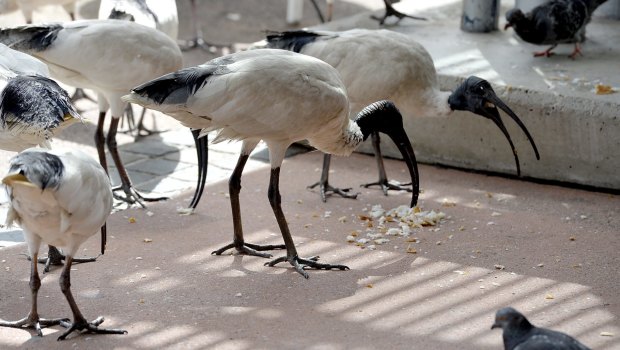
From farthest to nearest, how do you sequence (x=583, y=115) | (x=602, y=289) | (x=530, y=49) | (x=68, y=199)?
(x=530, y=49) < (x=583, y=115) < (x=602, y=289) < (x=68, y=199)

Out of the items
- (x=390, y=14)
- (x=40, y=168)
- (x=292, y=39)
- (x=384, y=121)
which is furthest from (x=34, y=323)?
(x=390, y=14)

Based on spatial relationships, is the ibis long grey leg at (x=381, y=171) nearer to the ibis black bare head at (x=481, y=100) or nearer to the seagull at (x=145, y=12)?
the ibis black bare head at (x=481, y=100)

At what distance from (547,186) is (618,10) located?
3.67m

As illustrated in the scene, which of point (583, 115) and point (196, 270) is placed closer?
point (196, 270)

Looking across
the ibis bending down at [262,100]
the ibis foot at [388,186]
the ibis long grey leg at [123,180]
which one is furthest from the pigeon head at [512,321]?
the ibis long grey leg at [123,180]

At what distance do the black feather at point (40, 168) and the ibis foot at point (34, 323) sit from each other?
97 centimetres

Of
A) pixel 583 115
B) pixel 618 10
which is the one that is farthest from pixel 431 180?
pixel 618 10

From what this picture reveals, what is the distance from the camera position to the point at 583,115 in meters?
8.44

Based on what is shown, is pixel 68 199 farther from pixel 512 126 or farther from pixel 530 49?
pixel 530 49

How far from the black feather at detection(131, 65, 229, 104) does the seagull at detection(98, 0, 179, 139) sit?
2437 mm

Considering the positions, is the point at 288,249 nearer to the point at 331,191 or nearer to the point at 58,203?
the point at 331,191

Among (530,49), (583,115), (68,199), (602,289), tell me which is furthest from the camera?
(530,49)

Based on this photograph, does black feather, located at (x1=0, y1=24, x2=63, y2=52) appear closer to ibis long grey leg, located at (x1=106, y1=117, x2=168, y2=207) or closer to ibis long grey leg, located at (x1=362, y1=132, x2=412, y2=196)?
ibis long grey leg, located at (x1=106, y1=117, x2=168, y2=207)

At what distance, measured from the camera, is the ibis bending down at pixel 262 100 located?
21.4 ft
